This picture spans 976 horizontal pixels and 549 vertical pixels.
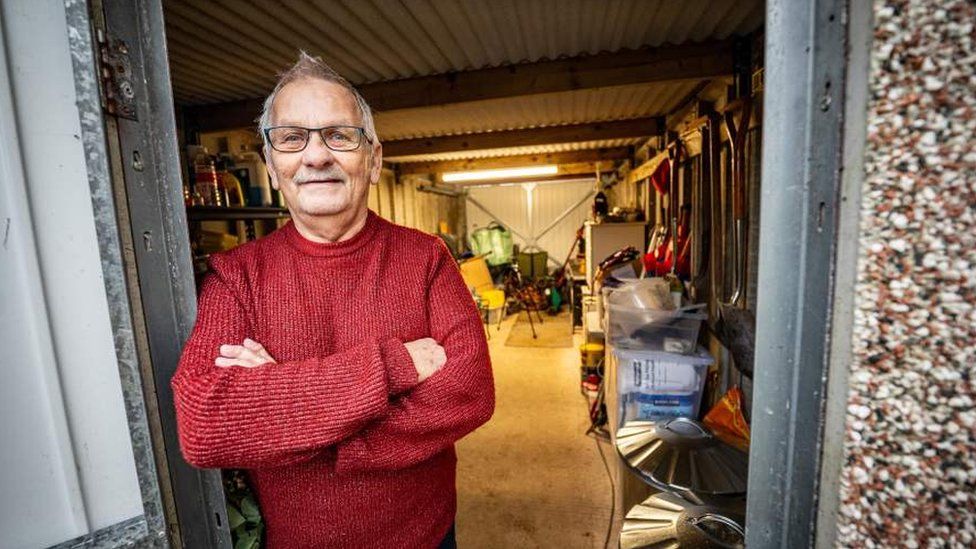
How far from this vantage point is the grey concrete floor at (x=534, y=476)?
99.7 inches

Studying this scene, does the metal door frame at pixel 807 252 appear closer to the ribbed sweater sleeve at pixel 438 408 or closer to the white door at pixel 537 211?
the ribbed sweater sleeve at pixel 438 408

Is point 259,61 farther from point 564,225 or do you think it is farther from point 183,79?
point 564,225

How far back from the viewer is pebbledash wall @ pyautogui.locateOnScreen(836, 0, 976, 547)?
451 mm

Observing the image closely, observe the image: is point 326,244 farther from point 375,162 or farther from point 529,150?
point 529,150

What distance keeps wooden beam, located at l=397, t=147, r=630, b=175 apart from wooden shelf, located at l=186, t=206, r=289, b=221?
4307 millimetres

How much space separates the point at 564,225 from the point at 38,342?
11.1 m

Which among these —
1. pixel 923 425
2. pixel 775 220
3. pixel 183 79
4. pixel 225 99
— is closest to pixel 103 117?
pixel 775 220

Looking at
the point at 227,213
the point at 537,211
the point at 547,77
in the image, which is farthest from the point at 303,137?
the point at 537,211

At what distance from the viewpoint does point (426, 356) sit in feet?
3.51

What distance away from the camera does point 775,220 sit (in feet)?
1.82

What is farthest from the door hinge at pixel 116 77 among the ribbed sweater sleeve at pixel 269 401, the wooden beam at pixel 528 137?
the wooden beam at pixel 528 137

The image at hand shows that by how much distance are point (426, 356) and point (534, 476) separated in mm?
2516

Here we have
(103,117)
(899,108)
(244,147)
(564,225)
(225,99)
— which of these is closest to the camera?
(899,108)

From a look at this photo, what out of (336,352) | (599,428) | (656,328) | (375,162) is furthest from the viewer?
(599,428)
